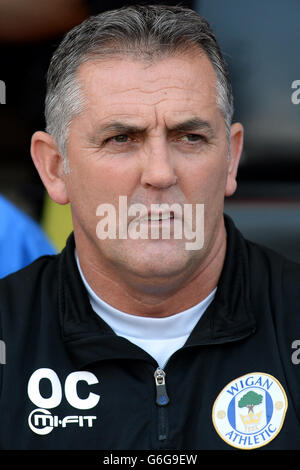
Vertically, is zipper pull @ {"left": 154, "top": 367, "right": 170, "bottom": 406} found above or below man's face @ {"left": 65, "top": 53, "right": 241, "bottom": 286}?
below

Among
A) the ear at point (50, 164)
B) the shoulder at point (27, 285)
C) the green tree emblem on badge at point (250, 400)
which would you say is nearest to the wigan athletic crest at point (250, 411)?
the green tree emblem on badge at point (250, 400)

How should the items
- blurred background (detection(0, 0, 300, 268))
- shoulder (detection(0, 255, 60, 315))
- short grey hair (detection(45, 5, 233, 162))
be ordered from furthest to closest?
1. blurred background (detection(0, 0, 300, 268))
2. shoulder (detection(0, 255, 60, 315))
3. short grey hair (detection(45, 5, 233, 162))

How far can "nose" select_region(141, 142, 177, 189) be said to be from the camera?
61.0 inches

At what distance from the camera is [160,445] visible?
1596 mm

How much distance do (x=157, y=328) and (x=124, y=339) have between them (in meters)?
0.14

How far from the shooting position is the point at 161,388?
1615 millimetres

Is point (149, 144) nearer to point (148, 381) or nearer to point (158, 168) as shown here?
point (158, 168)

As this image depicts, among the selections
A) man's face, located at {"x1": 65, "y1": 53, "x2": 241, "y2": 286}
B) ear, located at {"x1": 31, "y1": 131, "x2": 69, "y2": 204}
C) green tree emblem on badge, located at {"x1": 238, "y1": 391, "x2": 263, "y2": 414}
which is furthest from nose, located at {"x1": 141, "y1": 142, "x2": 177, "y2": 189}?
green tree emblem on badge, located at {"x1": 238, "y1": 391, "x2": 263, "y2": 414}

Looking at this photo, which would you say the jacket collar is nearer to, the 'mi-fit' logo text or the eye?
the 'mi-fit' logo text

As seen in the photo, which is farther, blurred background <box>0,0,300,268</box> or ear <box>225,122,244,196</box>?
blurred background <box>0,0,300,268</box>

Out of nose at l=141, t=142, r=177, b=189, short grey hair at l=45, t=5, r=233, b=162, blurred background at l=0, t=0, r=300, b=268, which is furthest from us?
blurred background at l=0, t=0, r=300, b=268

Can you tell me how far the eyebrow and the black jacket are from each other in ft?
1.35
